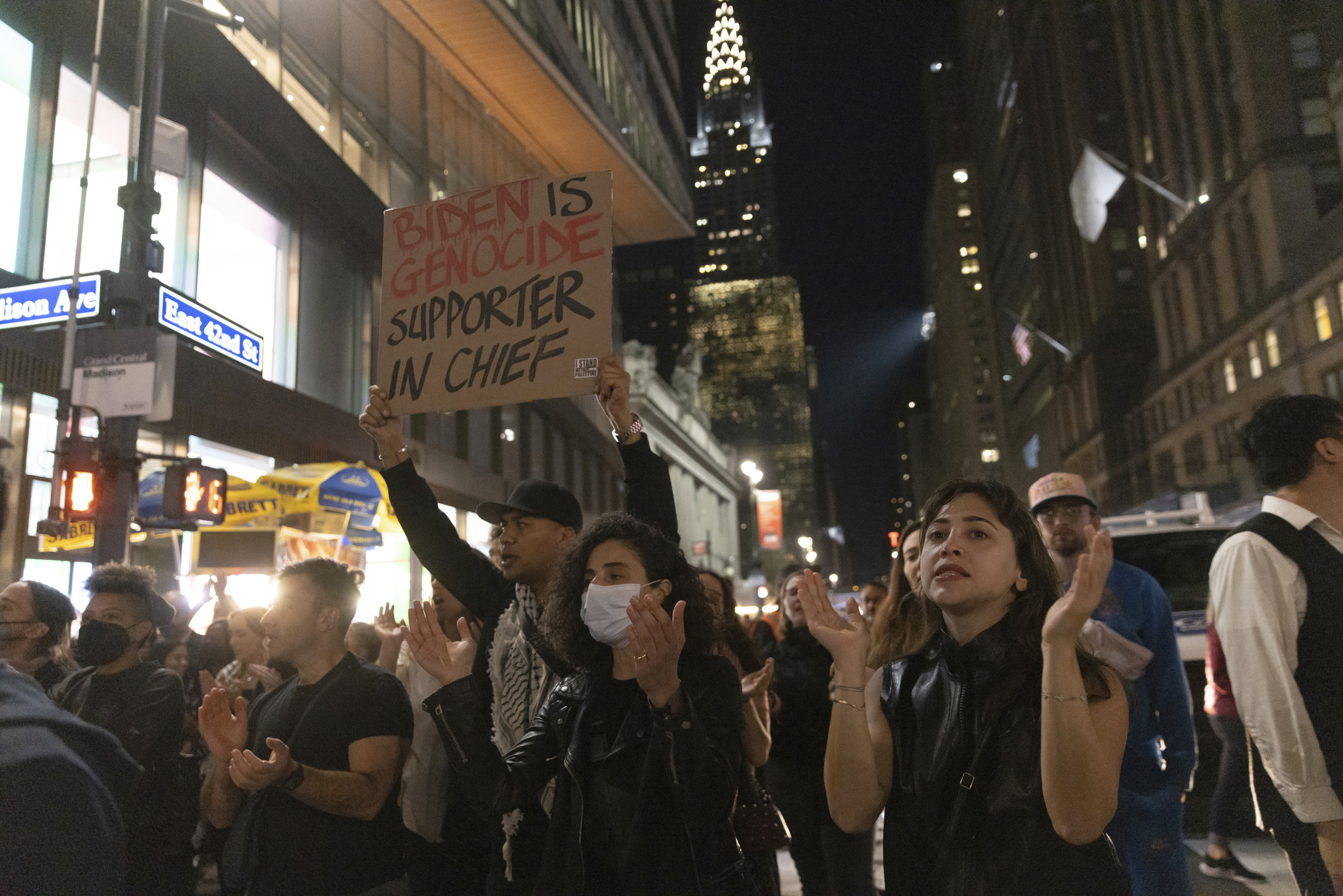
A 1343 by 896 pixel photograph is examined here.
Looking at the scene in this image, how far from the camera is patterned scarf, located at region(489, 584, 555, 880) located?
3473mm

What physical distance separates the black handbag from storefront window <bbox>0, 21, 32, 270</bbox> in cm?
1068

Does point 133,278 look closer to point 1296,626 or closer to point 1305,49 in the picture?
point 1296,626

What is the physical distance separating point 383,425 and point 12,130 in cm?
1000

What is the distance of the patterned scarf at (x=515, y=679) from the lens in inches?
137

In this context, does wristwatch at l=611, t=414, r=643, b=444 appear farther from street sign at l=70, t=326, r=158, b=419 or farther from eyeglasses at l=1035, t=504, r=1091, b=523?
street sign at l=70, t=326, r=158, b=419

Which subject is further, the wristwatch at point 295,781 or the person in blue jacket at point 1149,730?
the person in blue jacket at point 1149,730

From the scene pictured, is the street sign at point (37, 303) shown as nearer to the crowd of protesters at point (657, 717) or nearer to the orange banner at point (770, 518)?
the crowd of protesters at point (657, 717)

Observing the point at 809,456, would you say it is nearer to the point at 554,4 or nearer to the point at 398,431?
the point at 554,4

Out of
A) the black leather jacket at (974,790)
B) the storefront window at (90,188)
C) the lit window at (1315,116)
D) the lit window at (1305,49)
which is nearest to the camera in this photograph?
the black leather jacket at (974,790)

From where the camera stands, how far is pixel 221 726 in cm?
301

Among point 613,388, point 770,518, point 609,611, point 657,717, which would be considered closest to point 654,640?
point 657,717

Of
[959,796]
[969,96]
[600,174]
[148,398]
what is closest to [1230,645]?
[959,796]

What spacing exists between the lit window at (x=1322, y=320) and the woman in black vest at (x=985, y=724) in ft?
120

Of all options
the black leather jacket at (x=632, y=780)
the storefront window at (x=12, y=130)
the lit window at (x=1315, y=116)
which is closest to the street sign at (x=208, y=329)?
the storefront window at (x=12, y=130)
